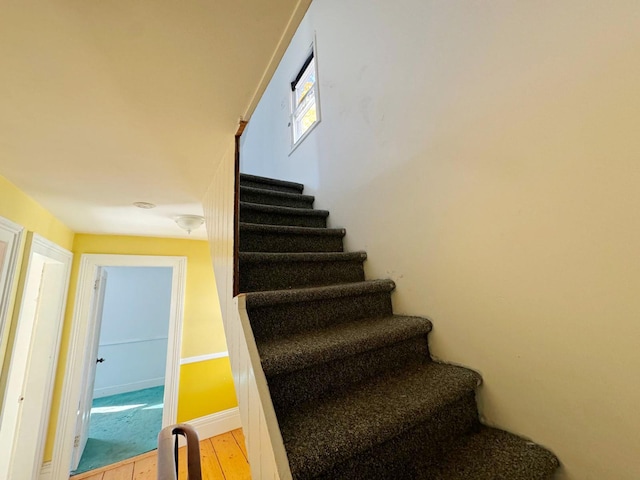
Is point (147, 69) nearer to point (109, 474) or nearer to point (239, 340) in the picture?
point (239, 340)

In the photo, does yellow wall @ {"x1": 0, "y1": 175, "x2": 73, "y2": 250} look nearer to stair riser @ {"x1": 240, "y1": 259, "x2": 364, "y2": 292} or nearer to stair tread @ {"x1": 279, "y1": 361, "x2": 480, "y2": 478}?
stair riser @ {"x1": 240, "y1": 259, "x2": 364, "y2": 292}

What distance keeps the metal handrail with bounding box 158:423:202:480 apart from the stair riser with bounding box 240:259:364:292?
683 millimetres

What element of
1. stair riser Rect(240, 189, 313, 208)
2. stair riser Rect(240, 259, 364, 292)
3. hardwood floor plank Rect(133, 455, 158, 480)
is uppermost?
stair riser Rect(240, 189, 313, 208)

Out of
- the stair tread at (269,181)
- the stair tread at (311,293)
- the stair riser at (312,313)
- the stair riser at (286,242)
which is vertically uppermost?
the stair tread at (269,181)

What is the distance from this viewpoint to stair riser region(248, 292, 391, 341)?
1.12 metres

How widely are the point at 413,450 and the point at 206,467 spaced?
7.99 ft

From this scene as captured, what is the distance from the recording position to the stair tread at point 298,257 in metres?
1.36

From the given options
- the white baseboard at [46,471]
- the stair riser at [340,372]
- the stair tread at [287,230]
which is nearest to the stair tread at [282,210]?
the stair tread at [287,230]

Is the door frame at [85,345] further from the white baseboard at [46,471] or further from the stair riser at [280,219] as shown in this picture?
the stair riser at [280,219]

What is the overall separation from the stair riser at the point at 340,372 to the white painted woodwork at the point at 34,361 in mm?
1839

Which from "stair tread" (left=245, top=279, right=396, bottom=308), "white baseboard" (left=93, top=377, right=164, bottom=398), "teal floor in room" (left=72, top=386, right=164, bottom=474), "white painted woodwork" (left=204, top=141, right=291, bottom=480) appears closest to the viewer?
"white painted woodwork" (left=204, top=141, right=291, bottom=480)

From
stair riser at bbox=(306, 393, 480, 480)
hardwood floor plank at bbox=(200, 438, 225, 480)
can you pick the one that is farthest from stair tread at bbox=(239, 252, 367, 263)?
hardwood floor plank at bbox=(200, 438, 225, 480)

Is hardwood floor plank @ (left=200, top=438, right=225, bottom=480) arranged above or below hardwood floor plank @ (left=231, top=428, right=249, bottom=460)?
above

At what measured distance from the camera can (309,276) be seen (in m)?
1.54
